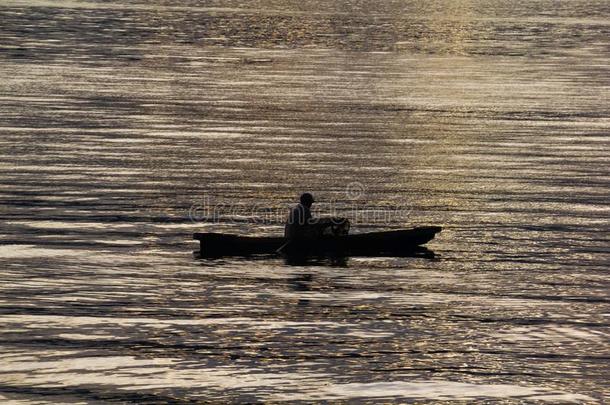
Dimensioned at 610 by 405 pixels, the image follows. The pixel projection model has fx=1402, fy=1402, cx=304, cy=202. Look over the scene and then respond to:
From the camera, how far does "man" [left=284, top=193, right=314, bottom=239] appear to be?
32469 mm

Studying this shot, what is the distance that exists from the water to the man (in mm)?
836

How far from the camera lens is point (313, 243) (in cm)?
3316

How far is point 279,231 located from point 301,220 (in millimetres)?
4863

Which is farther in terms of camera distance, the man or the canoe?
the canoe

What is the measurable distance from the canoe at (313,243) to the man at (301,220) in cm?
27

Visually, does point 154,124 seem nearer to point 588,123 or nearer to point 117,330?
point 588,123

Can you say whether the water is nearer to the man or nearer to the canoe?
the canoe

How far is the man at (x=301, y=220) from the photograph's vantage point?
32.5m
